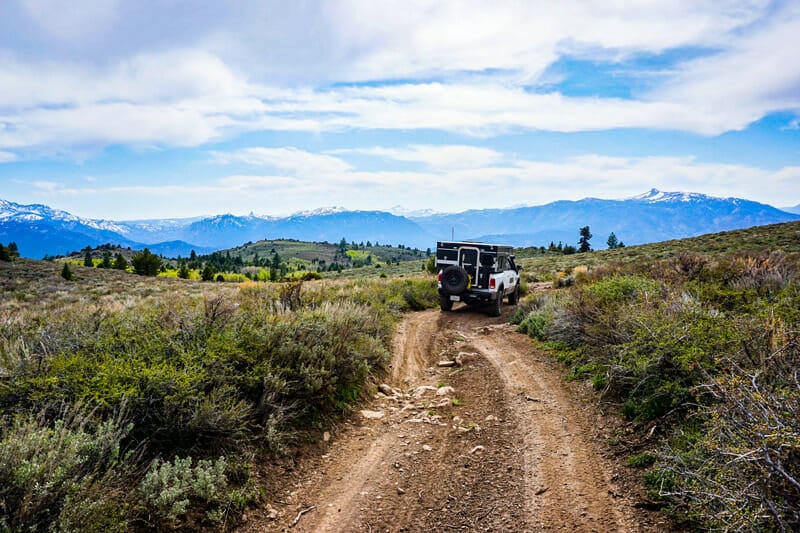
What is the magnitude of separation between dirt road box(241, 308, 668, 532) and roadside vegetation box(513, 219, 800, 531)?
488 millimetres

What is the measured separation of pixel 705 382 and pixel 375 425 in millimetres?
4162

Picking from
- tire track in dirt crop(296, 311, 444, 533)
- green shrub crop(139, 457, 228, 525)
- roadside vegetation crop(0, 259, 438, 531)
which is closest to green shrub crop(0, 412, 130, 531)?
roadside vegetation crop(0, 259, 438, 531)

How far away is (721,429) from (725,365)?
1679 mm

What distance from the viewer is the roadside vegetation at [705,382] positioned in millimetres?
2953

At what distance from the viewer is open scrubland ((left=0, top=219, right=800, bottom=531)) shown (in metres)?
3.14

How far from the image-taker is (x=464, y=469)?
4789 millimetres

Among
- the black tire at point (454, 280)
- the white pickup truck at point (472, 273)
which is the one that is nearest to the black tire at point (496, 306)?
the white pickup truck at point (472, 273)

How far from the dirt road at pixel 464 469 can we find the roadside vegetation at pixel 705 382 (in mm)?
488

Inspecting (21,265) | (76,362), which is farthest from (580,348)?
(21,265)

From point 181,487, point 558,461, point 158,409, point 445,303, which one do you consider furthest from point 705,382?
point 445,303

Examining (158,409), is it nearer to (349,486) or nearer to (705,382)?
(349,486)

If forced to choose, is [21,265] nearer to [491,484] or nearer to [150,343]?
[150,343]

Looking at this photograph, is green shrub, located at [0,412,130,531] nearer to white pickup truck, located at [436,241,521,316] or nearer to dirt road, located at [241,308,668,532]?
dirt road, located at [241,308,668,532]

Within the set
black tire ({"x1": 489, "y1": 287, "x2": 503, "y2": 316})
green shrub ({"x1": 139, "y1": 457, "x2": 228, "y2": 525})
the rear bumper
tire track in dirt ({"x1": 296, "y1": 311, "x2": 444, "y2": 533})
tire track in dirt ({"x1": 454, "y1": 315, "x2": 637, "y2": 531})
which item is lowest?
tire track in dirt ({"x1": 296, "y1": 311, "x2": 444, "y2": 533})
